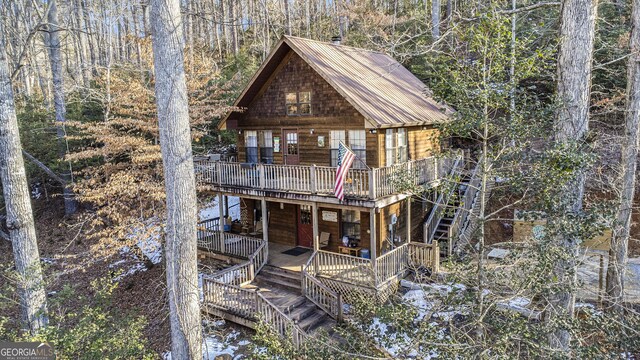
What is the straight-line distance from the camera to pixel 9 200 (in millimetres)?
9281

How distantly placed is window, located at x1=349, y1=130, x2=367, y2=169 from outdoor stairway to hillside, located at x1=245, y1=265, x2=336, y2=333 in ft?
15.6

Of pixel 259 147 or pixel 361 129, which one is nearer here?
pixel 361 129

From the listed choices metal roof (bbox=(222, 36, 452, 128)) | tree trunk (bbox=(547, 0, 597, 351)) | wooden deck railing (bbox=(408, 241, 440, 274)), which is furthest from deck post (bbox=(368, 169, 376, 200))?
tree trunk (bbox=(547, 0, 597, 351))

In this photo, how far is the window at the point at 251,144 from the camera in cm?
1789

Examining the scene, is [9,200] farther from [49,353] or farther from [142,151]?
[142,151]

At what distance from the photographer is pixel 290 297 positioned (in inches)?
Answer: 509

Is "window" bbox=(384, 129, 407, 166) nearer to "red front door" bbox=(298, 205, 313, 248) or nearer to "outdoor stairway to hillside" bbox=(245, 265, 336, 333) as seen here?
"red front door" bbox=(298, 205, 313, 248)

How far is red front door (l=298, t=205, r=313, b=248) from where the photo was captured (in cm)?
1670

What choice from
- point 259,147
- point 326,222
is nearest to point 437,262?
point 326,222

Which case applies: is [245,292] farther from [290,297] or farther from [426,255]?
[426,255]

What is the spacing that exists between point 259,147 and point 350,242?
19.1ft

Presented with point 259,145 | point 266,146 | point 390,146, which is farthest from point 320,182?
point 259,145

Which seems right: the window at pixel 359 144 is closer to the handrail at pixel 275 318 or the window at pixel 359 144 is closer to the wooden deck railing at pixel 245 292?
the wooden deck railing at pixel 245 292

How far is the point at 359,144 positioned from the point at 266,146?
4.54 m
